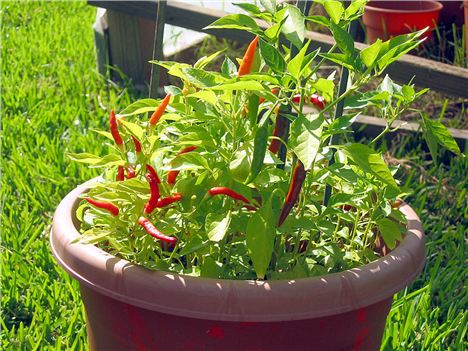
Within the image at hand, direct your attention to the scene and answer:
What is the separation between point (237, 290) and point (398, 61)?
164 cm

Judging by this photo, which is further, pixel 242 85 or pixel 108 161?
pixel 108 161

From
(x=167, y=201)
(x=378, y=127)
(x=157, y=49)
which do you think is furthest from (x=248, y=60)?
(x=378, y=127)

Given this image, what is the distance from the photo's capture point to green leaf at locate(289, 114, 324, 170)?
123 cm

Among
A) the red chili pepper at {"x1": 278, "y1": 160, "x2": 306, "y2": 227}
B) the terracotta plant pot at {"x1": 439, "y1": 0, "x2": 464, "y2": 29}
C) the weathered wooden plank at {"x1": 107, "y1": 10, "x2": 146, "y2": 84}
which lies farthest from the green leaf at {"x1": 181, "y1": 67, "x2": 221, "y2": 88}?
the terracotta plant pot at {"x1": 439, "y1": 0, "x2": 464, "y2": 29}

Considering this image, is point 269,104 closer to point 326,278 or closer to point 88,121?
point 326,278

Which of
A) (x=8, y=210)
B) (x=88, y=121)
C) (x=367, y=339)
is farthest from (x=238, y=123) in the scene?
(x=88, y=121)

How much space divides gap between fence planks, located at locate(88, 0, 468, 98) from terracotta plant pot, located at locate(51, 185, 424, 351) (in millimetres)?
1330

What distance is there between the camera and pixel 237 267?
1472 millimetres

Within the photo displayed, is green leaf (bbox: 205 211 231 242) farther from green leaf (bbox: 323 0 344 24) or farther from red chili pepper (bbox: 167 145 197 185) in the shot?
green leaf (bbox: 323 0 344 24)

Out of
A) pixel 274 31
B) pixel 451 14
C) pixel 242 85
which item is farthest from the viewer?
pixel 451 14

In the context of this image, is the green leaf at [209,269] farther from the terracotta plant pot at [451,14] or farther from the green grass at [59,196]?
the terracotta plant pot at [451,14]

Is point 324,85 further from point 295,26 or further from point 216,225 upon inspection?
point 216,225

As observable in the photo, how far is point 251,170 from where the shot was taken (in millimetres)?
1263

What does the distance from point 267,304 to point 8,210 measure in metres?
1.45
